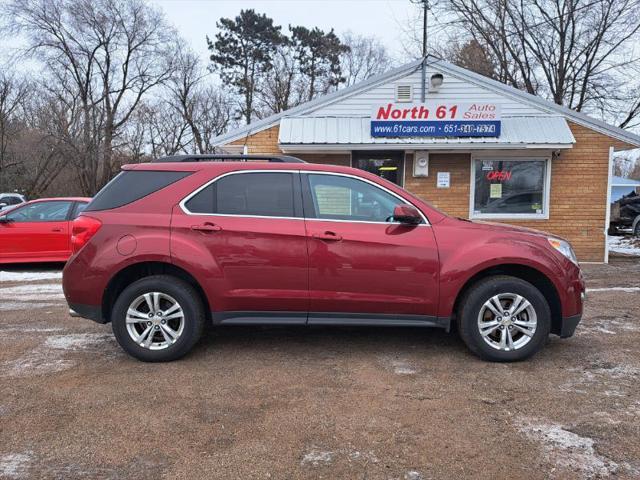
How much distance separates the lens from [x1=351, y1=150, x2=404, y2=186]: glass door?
1084 centimetres

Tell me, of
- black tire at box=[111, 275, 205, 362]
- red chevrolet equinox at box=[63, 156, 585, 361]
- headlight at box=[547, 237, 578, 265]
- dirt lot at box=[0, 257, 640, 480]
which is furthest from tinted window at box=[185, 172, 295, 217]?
headlight at box=[547, 237, 578, 265]

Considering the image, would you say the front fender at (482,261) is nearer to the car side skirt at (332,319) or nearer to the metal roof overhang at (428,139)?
the car side skirt at (332,319)

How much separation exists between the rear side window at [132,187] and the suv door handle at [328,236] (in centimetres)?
131

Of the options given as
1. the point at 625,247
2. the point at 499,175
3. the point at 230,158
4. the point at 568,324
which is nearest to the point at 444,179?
the point at 499,175

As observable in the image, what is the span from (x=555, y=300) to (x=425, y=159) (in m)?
6.73

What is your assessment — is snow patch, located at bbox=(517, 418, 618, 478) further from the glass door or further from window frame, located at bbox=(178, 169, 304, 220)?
the glass door

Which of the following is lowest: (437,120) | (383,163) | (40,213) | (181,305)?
(181,305)

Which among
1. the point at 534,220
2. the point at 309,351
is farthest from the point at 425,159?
the point at 309,351

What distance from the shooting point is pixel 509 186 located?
10.9 m

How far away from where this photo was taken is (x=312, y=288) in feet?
13.7

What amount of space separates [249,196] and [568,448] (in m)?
3.03

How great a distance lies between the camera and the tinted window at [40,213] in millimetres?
9336

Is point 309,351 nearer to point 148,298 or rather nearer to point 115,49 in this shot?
point 148,298

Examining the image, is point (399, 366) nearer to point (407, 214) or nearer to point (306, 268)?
point (306, 268)
